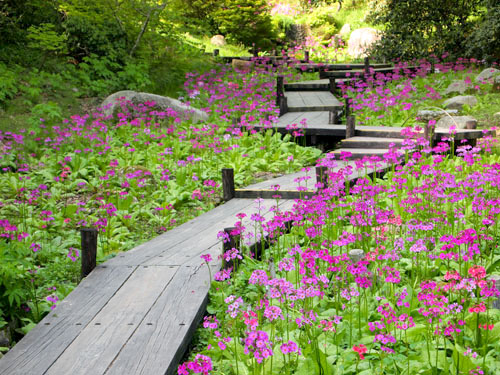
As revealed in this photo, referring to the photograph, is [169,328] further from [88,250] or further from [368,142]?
[368,142]

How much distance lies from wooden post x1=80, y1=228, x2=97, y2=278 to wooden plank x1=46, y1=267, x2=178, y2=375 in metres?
0.39

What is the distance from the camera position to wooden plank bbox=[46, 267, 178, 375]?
2883 millimetres

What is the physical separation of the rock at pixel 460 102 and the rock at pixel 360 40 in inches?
408

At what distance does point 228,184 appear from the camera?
6.54 meters

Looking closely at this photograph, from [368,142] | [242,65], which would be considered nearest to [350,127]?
[368,142]

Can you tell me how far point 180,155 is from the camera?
28.4 ft

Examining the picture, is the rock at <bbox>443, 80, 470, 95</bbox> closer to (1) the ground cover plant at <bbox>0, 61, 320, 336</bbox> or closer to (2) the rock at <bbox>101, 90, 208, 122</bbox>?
(1) the ground cover plant at <bbox>0, 61, 320, 336</bbox>

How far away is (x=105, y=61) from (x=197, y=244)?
916cm

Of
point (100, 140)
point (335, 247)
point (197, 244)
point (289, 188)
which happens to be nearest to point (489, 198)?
point (335, 247)

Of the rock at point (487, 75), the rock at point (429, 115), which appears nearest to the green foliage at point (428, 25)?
the rock at point (487, 75)

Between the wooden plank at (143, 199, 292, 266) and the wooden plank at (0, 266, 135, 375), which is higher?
the wooden plank at (143, 199, 292, 266)

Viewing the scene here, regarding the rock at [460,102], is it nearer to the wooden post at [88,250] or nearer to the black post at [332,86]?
the black post at [332,86]

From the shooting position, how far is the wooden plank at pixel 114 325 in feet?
9.46

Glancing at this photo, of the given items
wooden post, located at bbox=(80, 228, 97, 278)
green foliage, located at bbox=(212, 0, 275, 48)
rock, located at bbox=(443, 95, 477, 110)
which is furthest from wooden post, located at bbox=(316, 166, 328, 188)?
green foliage, located at bbox=(212, 0, 275, 48)
